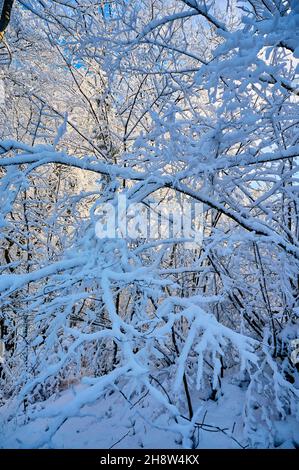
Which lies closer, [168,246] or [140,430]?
[168,246]

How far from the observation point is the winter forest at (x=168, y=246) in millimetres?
1791

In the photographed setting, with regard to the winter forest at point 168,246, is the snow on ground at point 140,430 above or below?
below

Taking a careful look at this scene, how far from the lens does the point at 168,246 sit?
3000 millimetres

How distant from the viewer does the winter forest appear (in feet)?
5.88

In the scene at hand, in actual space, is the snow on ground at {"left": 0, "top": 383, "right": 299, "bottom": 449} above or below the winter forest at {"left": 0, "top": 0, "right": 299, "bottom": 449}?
below

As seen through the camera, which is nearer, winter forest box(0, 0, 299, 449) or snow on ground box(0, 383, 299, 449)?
winter forest box(0, 0, 299, 449)

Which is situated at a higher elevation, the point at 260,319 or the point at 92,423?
the point at 260,319

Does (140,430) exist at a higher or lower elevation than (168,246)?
lower

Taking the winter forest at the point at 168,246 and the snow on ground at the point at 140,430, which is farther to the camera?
the snow on ground at the point at 140,430

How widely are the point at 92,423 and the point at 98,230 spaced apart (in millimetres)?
2985

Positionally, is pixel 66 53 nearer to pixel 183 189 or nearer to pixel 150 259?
pixel 150 259

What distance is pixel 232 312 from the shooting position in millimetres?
4129
